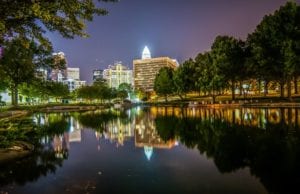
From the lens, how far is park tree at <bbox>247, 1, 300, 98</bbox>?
5812cm

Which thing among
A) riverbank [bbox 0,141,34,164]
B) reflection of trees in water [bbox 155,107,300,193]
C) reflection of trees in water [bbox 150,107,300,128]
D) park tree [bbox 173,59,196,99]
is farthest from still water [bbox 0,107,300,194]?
park tree [bbox 173,59,196,99]

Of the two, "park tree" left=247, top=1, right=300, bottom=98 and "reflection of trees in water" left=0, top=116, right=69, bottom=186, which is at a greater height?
"park tree" left=247, top=1, right=300, bottom=98

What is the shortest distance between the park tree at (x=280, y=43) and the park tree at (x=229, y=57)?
13867mm

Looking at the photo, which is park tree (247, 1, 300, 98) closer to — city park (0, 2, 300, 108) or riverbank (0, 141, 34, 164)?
city park (0, 2, 300, 108)

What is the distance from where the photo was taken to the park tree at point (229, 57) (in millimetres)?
79875

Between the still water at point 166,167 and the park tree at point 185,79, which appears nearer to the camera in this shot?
the still water at point 166,167

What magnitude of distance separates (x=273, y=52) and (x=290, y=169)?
55922 millimetres

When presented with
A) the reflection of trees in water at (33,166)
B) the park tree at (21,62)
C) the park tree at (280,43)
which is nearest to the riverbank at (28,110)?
the park tree at (21,62)

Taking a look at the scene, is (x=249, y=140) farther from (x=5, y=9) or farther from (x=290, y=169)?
(x=5, y=9)

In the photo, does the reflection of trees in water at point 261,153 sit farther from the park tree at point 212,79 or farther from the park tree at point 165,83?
the park tree at point 165,83

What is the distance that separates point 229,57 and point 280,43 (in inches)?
840

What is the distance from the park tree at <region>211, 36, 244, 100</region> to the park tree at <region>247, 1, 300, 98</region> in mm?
13867

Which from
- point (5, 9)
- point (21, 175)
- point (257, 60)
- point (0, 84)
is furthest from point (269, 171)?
point (257, 60)

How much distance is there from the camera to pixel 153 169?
40.2 feet
